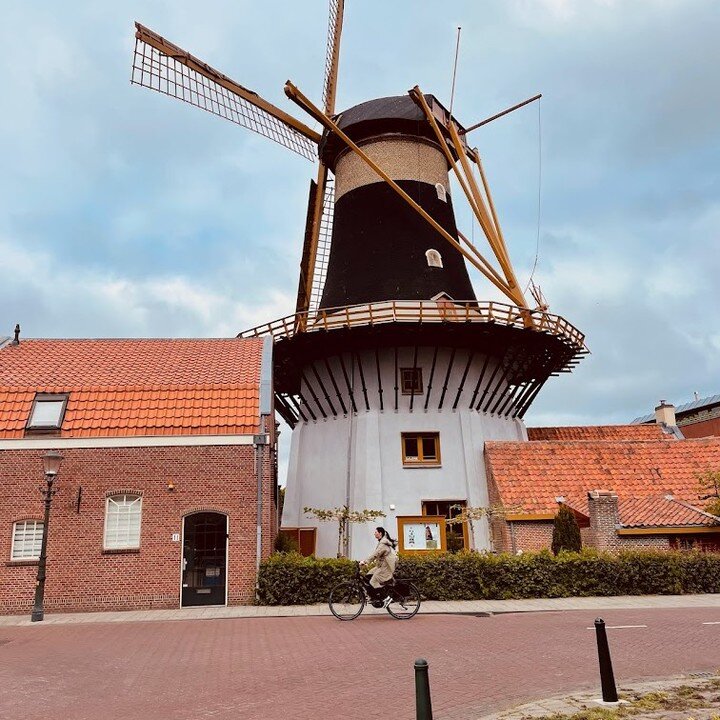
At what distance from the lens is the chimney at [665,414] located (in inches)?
1093

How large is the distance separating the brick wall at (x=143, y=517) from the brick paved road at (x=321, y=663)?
2456 millimetres

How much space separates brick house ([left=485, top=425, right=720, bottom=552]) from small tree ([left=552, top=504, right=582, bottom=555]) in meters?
0.57

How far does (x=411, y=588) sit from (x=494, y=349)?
37.0 feet

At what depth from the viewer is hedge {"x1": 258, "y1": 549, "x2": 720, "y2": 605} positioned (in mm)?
14602

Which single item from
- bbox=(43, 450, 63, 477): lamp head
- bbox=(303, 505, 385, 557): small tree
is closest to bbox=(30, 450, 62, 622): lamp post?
bbox=(43, 450, 63, 477): lamp head

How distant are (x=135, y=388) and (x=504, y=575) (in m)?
9.95

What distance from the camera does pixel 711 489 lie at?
19.3m

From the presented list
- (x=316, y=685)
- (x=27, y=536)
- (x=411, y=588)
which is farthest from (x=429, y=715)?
(x=27, y=536)

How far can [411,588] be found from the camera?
486 inches

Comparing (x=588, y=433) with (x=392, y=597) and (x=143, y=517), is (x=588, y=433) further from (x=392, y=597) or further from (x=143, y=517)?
(x=143, y=517)

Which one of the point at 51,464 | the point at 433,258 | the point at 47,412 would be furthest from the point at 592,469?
the point at 47,412

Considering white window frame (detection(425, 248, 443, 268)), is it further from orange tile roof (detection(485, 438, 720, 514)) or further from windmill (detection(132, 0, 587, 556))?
orange tile roof (detection(485, 438, 720, 514))

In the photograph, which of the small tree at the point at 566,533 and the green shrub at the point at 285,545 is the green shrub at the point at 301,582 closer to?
the green shrub at the point at 285,545

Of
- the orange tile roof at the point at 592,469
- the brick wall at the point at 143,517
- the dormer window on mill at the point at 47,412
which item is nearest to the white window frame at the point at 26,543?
the brick wall at the point at 143,517
